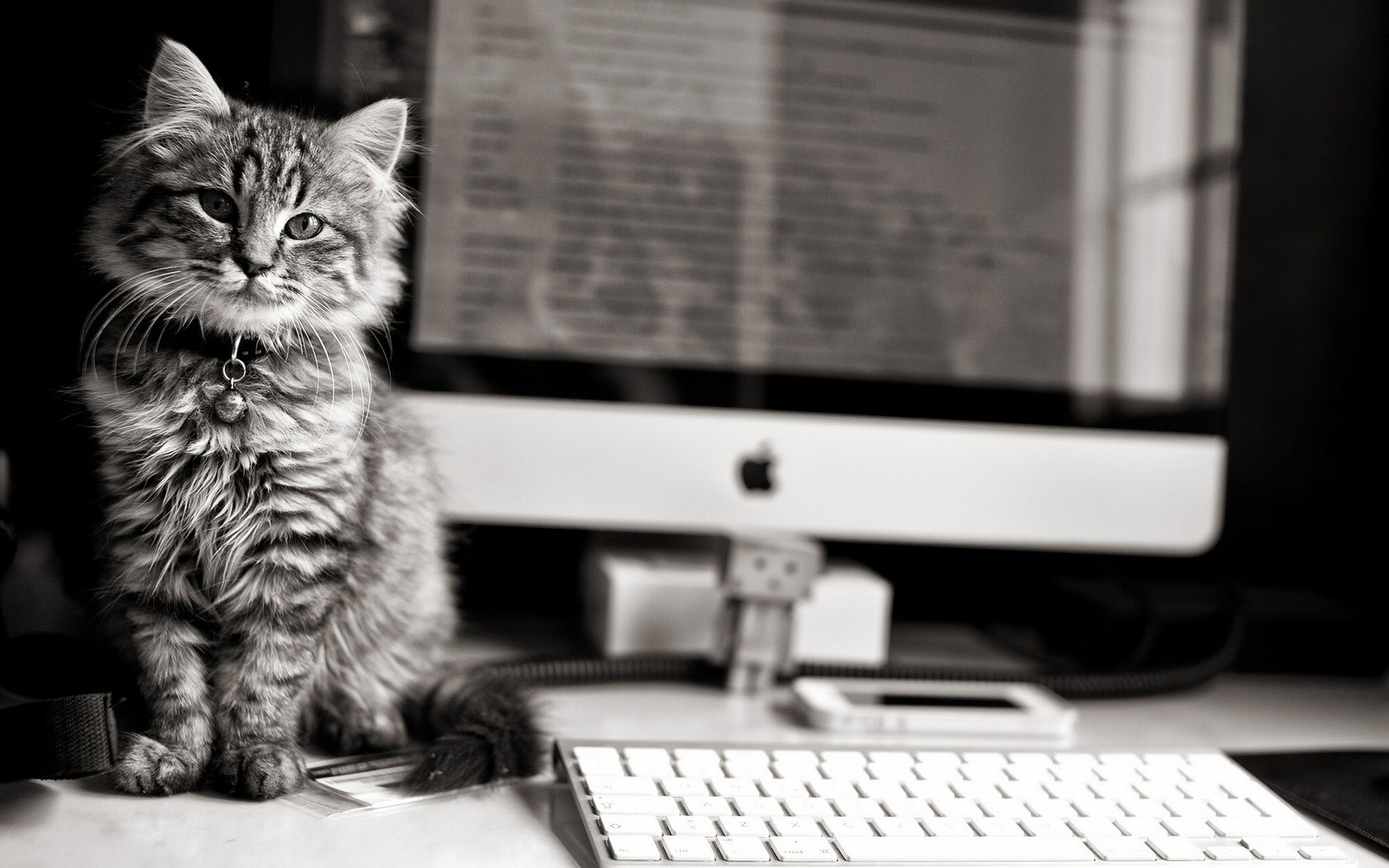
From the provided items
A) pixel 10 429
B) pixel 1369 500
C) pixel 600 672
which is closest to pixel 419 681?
pixel 600 672

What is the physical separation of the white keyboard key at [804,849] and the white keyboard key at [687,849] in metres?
0.03

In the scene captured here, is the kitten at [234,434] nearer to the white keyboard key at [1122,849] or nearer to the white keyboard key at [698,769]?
the white keyboard key at [698,769]

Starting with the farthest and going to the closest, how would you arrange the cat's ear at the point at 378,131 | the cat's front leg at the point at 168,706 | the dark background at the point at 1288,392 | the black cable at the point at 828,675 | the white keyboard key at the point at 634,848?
the dark background at the point at 1288,392 → the black cable at the point at 828,675 → the cat's ear at the point at 378,131 → the cat's front leg at the point at 168,706 → the white keyboard key at the point at 634,848

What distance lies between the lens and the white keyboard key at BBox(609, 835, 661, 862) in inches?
18.8

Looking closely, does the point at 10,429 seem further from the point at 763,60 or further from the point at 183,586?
the point at 763,60

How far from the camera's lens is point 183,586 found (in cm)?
64

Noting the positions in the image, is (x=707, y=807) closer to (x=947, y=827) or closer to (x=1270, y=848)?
(x=947, y=827)

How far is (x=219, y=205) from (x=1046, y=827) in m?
0.59

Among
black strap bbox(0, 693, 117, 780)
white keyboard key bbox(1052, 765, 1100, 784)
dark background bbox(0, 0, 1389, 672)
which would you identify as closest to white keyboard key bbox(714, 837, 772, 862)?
white keyboard key bbox(1052, 765, 1100, 784)

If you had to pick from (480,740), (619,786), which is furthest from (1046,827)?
(480,740)

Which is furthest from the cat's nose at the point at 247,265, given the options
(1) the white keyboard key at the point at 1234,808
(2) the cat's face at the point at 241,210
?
(1) the white keyboard key at the point at 1234,808

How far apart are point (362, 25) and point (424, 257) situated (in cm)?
20

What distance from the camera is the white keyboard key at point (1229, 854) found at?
532mm

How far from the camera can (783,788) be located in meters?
0.57
